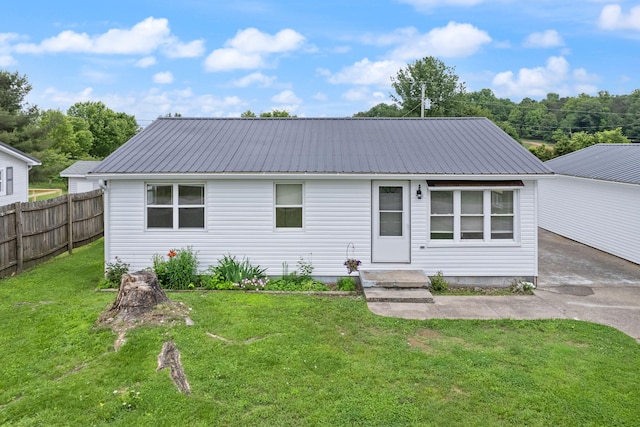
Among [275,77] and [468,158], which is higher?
[275,77]

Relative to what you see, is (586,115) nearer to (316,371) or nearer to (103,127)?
(316,371)

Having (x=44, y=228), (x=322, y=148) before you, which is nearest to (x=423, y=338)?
(x=322, y=148)

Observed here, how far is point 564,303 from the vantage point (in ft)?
27.4

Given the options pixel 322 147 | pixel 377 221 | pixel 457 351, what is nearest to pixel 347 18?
pixel 322 147

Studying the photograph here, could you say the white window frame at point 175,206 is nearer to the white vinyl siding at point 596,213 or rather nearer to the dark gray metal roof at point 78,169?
the white vinyl siding at point 596,213

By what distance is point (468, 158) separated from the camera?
391 inches

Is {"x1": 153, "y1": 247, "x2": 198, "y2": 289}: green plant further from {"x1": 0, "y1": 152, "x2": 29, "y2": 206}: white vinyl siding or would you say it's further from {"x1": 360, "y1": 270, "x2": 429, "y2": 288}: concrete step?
{"x1": 0, "y1": 152, "x2": 29, "y2": 206}: white vinyl siding

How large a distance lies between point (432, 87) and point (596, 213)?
100ft

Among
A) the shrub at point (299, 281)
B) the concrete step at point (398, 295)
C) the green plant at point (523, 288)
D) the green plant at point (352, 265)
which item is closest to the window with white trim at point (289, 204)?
the shrub at point (299, 281)

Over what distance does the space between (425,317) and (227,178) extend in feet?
16.8

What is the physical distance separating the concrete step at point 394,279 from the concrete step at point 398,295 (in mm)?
103

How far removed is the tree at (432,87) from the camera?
4169cm

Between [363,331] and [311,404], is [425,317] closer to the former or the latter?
[363,331]

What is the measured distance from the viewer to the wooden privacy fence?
33.2ft
